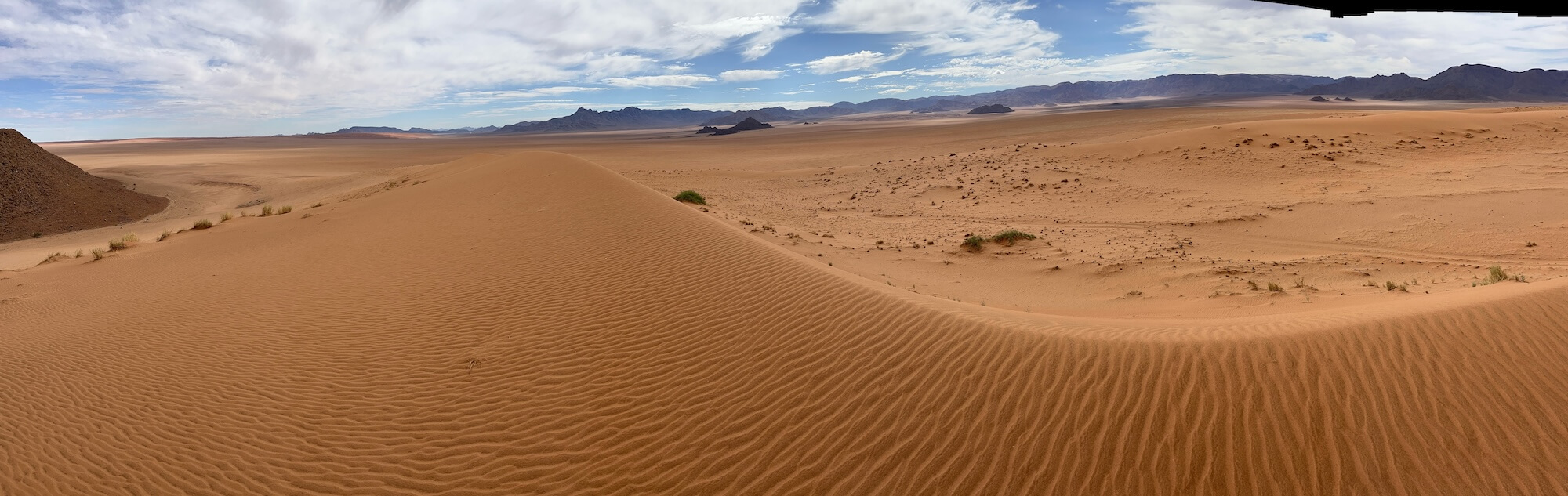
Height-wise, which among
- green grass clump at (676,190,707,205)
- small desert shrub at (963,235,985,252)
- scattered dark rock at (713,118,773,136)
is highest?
scattered dark rock at (713,118,773,136)

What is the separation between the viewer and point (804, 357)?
555 cm

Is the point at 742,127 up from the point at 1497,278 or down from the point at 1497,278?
up

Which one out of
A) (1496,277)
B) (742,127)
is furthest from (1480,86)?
(1496,277)

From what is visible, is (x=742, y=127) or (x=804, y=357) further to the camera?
(x=742, y=127)

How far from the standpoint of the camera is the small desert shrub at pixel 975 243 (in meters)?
12.1

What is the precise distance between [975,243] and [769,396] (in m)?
8.15

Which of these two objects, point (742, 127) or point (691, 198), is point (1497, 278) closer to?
point (691, 198)

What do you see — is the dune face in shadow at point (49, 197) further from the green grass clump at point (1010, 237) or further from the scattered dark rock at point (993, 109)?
the scattered dark rock at point (993, 109)

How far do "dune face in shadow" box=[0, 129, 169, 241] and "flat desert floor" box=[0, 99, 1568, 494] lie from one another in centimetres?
1274

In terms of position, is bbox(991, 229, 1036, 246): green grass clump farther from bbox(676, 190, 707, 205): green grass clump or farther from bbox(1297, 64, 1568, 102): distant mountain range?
bbox(1297, 64, 1568, 102): distant mountain range

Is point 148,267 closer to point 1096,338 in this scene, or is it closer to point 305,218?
point 305,218

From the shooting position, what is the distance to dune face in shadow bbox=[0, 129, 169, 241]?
878 inches

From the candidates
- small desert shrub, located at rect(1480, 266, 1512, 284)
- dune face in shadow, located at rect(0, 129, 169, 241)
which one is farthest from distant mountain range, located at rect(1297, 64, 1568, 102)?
dune face in shadow, located at rect(0, 129, 169, 241)

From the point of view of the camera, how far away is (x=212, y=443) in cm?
517
